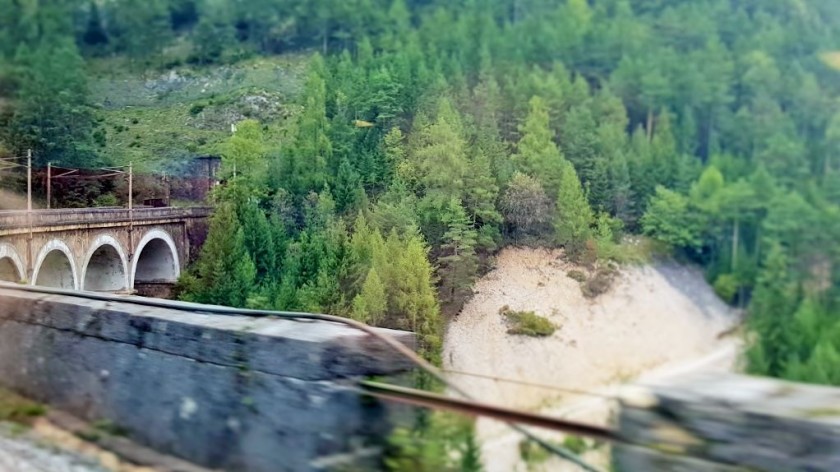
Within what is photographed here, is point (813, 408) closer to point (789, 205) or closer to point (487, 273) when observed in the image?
point (487, 273)

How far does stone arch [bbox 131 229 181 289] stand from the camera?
5.23 meters

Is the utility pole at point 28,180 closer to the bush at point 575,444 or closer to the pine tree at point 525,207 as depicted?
the pine tree at point 525,207

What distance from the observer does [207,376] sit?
3.31 meters

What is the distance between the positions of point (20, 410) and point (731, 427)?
135 inches

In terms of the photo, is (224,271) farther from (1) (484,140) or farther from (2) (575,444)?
(2) (575,444)

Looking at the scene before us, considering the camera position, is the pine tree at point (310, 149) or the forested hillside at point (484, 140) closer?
the forested hillside at point (484, 140)

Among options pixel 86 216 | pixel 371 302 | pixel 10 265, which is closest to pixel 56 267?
pixel 10 265

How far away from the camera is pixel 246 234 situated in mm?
5219

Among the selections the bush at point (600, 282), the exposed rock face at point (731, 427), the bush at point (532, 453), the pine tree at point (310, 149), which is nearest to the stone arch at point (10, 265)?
the pine tree at point (310, 149)

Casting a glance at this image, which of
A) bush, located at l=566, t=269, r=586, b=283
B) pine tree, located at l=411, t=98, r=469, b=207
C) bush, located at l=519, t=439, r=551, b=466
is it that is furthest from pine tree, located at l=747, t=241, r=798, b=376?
pine tree, located at l=411, t=98, r=469, b=207

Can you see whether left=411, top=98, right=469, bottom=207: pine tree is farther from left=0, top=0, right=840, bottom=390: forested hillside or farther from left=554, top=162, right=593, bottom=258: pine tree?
left=554, top=162, right=593, bottom=258: pine tree

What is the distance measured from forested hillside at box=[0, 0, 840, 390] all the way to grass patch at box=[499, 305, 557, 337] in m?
0.31

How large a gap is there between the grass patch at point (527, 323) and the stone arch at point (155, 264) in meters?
2.10

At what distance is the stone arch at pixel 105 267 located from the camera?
204 inches
